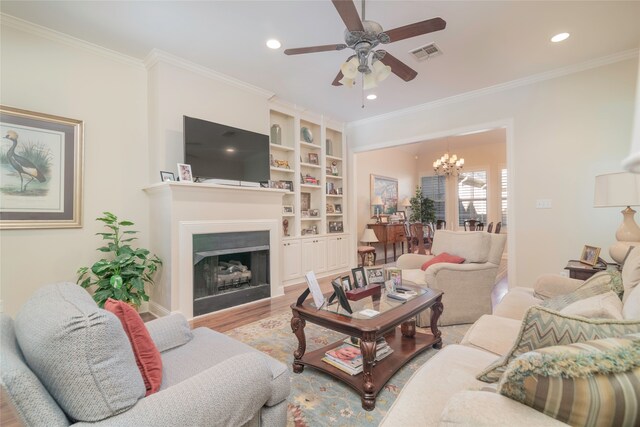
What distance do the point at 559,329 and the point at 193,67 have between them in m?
4.08

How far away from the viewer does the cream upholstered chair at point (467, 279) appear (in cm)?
275

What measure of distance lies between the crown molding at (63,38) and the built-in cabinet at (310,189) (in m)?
1.95

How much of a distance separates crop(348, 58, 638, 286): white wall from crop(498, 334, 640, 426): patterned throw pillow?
3.89 metres

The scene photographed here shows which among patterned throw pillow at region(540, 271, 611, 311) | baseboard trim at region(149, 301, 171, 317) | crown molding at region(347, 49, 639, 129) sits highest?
crown molding at region(347, 49, 639, 129)

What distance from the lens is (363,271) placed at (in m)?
2.46

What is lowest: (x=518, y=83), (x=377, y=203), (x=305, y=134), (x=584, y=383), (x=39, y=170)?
(x=584, y=383)

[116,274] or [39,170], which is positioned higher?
[39,170]

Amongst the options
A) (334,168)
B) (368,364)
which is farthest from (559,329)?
(334,168)

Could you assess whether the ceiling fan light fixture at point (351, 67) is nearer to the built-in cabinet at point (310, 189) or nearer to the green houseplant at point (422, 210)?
the built-in cabinet at point (310, 189)

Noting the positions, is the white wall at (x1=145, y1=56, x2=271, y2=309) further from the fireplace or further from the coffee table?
the coffee table

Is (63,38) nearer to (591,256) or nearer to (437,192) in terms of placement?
(591,256)

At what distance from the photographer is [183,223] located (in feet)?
10.4

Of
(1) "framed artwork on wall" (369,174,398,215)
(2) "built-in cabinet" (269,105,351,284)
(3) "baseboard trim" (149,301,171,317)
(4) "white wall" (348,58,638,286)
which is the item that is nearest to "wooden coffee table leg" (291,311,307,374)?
(3) "baseboard trim" (149,301,171,317)

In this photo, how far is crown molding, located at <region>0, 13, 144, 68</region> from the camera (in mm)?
2677
